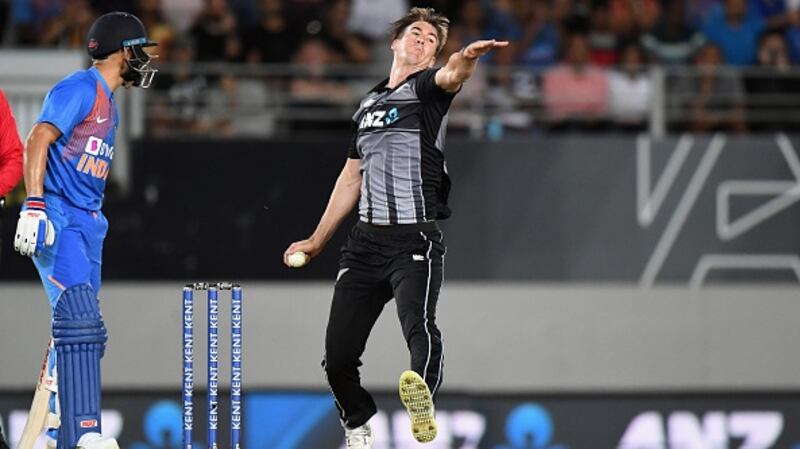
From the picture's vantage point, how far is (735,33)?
41.2 ft

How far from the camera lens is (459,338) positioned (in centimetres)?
1166

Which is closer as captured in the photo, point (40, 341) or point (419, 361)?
point (419, 361)

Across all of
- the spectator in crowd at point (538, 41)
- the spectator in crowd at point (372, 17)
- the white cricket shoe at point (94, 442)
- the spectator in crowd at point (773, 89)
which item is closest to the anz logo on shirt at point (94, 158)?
the white cricket shoe at point (94, 442)

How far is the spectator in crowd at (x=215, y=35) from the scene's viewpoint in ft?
39.0

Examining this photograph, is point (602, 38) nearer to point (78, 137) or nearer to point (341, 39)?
point (341, 39)

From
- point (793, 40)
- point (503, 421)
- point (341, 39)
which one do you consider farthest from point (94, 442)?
point (793, 40)

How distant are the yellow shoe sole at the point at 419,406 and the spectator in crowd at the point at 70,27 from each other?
5.52 meters

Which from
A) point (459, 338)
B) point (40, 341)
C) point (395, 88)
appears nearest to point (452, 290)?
point (459, 338)

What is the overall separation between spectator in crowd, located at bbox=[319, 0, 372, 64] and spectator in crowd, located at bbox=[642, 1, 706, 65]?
2.09 m

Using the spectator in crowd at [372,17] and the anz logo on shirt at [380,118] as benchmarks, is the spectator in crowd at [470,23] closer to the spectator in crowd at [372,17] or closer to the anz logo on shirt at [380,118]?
the spectator in crowd at [372,17]

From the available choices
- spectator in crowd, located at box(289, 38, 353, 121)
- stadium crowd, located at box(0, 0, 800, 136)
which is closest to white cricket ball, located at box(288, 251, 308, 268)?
stadium crowd, located at box(0, 0, 800, 136)

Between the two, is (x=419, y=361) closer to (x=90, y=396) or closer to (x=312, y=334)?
(x=90, y=396)

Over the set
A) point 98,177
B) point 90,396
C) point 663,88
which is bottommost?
point 90,396

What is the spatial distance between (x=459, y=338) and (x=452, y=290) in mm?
331
